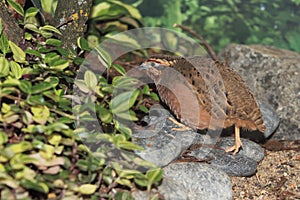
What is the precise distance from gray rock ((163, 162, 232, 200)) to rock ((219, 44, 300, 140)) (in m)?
1.59

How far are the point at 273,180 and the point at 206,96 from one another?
2.80 feet

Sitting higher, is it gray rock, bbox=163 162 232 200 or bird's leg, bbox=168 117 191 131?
bird's leg, bbox=168 117 191 131

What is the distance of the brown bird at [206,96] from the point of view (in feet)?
14.0

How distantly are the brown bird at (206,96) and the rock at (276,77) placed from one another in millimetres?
1136

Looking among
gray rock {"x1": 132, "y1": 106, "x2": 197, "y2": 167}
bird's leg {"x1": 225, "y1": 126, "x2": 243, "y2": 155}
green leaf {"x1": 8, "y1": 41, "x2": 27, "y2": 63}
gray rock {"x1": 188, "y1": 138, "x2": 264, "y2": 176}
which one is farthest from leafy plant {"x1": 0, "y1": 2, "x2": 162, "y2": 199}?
bird's leg {"x1": 225, "y1": 126, "x2": 243, "y2": 155}

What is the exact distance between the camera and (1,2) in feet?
14.0

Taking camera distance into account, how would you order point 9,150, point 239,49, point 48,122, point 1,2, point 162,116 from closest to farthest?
point 9,150, point 48,122, point 1,2, point 162,116, point 239,49

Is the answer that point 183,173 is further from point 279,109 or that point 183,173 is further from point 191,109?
Result: point 279,109

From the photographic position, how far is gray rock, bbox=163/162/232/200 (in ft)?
12.8

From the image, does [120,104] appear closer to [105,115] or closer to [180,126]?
[105,115]

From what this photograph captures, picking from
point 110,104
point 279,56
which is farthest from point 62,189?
point 279,56

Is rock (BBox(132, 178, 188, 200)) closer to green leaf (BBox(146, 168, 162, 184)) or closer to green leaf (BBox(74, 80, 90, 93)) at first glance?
green leaf (BBox(146, 168, 162, 184))

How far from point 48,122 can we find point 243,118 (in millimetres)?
1569

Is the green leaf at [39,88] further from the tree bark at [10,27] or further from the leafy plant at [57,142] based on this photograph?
the tree bark at [10,27]
